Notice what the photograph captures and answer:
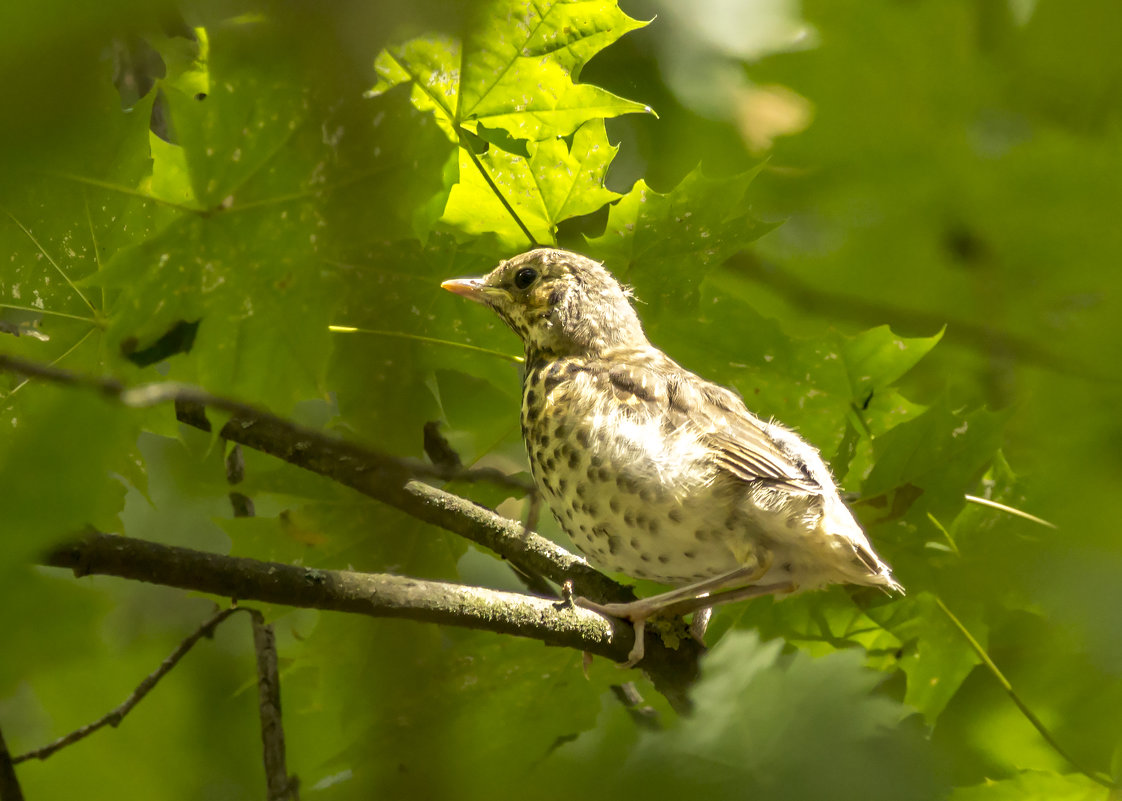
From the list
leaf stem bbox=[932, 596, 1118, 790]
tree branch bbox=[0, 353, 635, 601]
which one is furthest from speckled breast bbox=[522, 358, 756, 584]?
leaf stem bbox=[932, 596, 1118, 790]

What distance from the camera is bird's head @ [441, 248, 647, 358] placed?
5.62 feet

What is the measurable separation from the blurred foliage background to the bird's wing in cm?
6

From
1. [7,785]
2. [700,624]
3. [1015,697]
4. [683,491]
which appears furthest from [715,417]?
[7,785]

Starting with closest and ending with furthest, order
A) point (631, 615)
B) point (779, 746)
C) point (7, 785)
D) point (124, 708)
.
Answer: point (779, 746) < point (7, 785) < point (631, 615) < point (124, 708)

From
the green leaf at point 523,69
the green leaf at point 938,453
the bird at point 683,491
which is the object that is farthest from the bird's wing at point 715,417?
the green leaf at point 523,69

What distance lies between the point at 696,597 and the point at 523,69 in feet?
2.57

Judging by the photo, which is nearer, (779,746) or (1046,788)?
(779,746)

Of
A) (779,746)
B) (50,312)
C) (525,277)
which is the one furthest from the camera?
(525,277)

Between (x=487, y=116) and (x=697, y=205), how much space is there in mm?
313

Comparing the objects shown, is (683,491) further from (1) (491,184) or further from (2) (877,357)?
(1) (491,184)

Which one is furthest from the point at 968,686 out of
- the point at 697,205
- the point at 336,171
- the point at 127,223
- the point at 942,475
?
the point at 127,223

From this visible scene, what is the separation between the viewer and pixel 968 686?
164 cm

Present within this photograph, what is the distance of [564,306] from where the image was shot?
5.82ft

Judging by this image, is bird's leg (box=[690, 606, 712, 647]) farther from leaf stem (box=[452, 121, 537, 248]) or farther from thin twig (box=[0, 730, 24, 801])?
thin twig (box=[0, 730, 24, 801])
